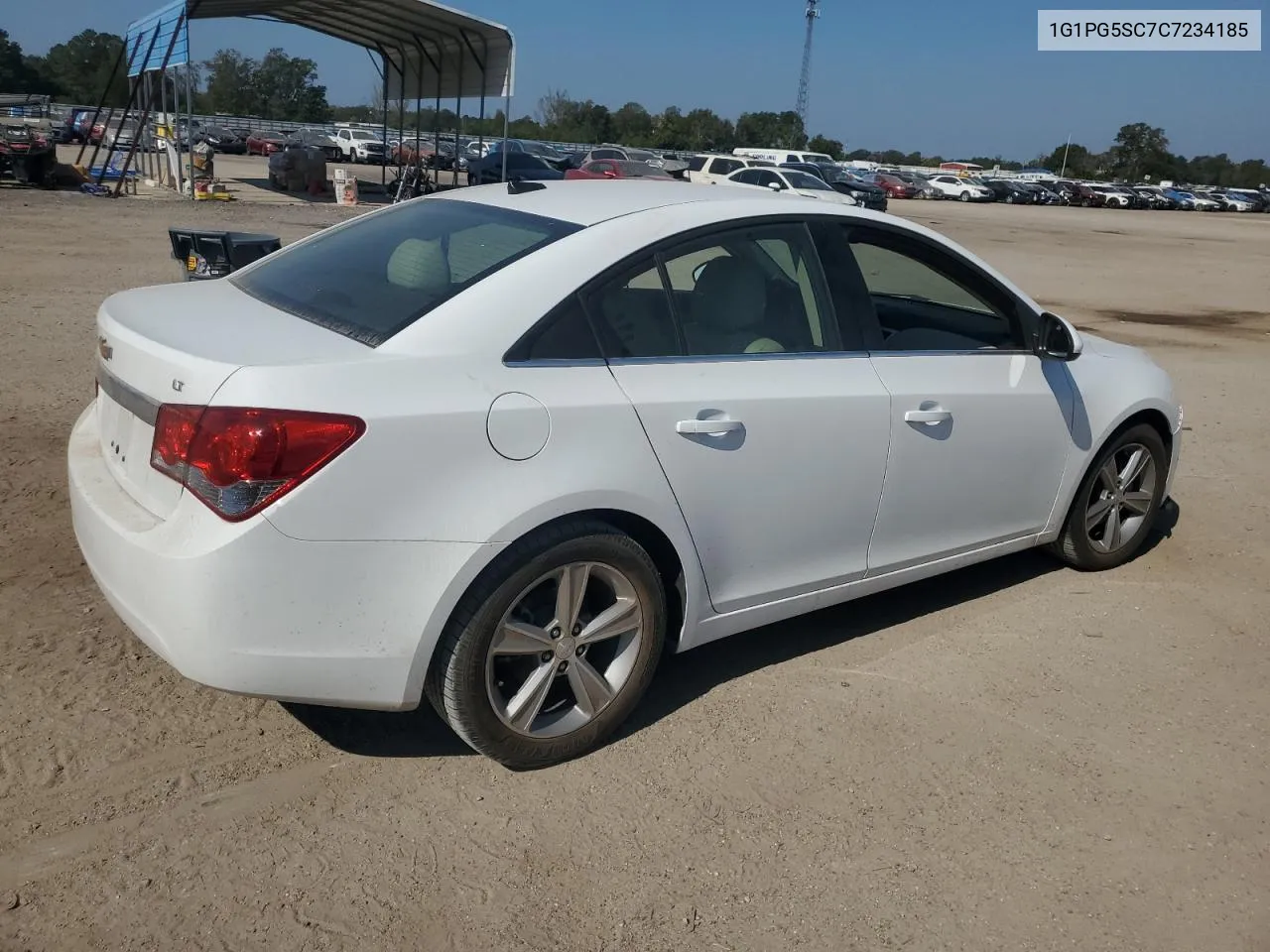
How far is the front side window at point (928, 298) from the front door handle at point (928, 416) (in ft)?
0.85

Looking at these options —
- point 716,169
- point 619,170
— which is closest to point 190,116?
point 619,170

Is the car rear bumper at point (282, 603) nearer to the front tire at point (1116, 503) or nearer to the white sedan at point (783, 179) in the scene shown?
the front tire at point (1116, 503)

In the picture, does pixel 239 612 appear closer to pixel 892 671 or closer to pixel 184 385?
pixel 184 385

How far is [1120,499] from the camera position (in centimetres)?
488

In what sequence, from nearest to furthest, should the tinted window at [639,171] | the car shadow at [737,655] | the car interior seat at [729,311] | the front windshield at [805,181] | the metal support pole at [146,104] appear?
the car shadow at [737,655] < the car interior seat at [729,311] < the metal support pole at [146,104] < the front windshield at [805,181] < the tinted window at [639,171]

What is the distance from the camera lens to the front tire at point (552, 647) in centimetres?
288

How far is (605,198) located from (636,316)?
22.8 inches

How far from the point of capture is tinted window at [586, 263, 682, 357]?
10.3 feet

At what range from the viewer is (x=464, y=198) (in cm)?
384

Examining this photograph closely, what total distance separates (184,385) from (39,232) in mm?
15452

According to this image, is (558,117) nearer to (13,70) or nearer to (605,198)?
(13,70)

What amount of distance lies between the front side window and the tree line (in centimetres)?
7801

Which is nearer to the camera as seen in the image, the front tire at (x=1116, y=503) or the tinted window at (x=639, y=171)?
the front tire at (x=1116, y=503)

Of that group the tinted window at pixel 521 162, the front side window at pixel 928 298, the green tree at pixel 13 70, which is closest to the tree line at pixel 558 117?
the green tree at pixel 13 70
